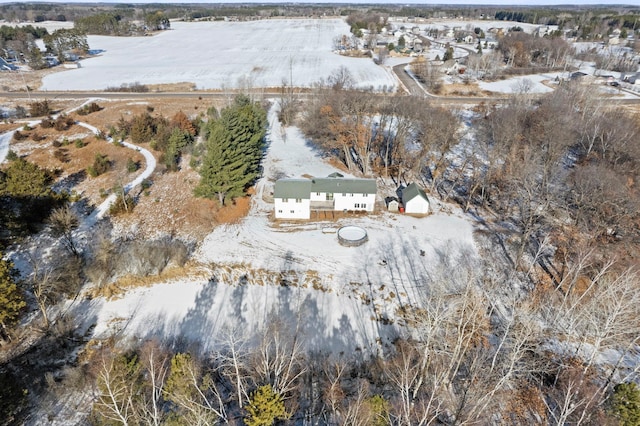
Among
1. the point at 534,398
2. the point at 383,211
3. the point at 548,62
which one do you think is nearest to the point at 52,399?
the point at 534,398

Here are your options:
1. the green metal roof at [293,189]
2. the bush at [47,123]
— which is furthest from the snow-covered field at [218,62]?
the bush at [47,123]

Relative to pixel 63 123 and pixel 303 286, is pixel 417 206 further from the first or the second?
pixel 63 123

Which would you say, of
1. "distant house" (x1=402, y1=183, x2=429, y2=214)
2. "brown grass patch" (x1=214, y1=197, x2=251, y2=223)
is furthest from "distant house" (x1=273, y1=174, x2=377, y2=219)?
"brown grass patch" (x1=214, y1=197, x2=251, y2=223)

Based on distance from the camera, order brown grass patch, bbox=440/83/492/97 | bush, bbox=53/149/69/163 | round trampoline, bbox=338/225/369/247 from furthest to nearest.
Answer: brown grass patch, bbox=440/83/492/97
bush, bbox=53/149/69/163
round trampoline, bbox=338/225/369/247

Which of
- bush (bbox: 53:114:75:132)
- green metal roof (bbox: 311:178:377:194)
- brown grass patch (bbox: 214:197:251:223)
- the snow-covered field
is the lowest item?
brown grass patch (bbox: 214:197:251:223)

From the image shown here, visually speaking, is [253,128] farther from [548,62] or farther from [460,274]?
[548,62]

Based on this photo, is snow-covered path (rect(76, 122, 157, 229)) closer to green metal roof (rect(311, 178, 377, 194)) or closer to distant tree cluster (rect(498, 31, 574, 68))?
green metal roof (rect(311, 178, 377, 194))

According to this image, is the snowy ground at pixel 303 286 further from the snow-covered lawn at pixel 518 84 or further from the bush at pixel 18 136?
the snow-covered lawn at pixel 518 84
